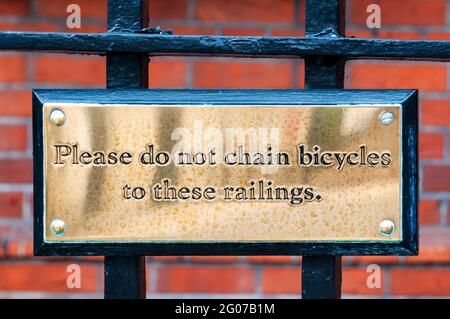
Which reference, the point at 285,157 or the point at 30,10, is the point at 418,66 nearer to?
the point at 285,157

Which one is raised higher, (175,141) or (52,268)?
(175,141)

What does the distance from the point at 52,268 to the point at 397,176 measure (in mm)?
742

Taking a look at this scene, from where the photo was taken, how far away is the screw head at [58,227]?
3.03 feet

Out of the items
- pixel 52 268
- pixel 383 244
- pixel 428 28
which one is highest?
pixel 428 28

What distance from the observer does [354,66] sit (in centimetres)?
136

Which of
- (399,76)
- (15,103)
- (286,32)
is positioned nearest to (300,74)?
(286,32)

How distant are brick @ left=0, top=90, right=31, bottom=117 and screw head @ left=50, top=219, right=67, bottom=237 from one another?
47cm

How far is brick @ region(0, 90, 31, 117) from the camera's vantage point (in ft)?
4.38

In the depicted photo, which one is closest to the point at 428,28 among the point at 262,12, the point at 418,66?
the point at 418,66

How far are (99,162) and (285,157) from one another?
0.24 meters

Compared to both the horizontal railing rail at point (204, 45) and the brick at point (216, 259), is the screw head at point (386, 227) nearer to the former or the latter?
the horizontal railing rail at point (204, 45)

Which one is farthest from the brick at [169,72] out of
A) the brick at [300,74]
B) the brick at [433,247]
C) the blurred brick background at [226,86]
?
the brick at [433,247]

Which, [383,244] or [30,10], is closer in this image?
[383,244]

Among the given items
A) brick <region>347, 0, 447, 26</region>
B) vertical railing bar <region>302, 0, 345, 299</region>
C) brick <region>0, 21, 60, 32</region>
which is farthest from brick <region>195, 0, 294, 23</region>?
vertical railing bar <region>302, 0, 345, 299</region>
